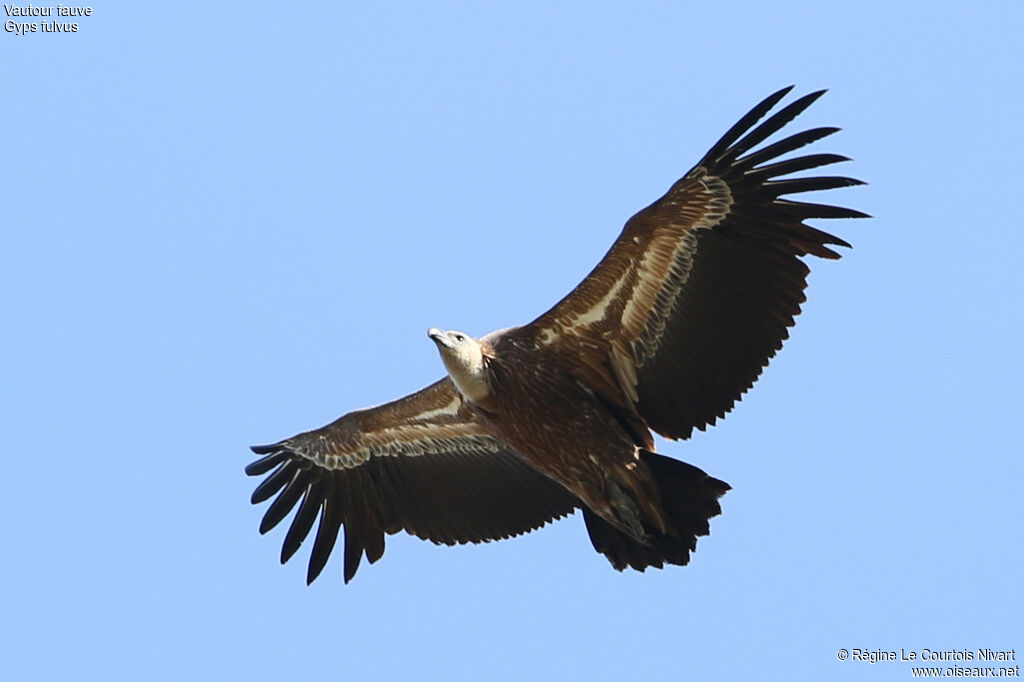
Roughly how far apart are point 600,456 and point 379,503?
9.22ft

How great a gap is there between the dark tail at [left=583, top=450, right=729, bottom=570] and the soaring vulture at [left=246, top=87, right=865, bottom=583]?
12 mm

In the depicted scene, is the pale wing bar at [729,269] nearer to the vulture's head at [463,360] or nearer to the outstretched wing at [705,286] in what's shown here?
the outstretched wing at [705,286]

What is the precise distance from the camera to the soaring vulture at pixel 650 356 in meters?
13.4

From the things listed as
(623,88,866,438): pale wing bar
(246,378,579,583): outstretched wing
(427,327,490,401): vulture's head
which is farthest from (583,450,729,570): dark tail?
(427,327,490,401): vulture's head

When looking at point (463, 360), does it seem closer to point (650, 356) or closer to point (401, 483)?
point (650, 356)

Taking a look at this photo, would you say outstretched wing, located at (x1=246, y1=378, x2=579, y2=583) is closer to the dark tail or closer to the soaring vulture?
the soaring vulture

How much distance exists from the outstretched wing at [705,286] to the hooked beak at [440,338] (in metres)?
0.75

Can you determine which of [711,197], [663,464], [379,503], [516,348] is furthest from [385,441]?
[711,197]

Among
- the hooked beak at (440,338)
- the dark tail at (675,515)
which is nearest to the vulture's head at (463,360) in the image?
the hooked beak at (440,338)

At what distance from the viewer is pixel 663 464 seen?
1397 centimetres

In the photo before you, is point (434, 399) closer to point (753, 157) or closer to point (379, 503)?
point (379, 503)

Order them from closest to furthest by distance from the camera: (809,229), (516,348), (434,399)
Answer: (809,229) < (516,348) < (434,399)

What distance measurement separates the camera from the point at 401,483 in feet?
52.4

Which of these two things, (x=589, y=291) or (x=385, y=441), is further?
(x=385, y=441)
